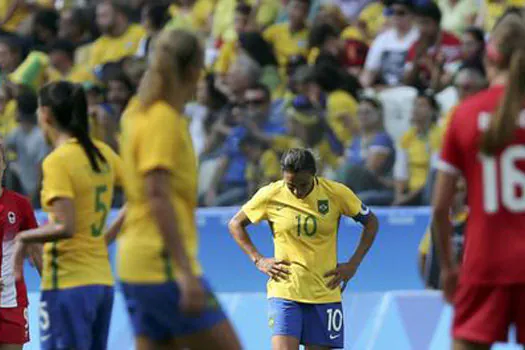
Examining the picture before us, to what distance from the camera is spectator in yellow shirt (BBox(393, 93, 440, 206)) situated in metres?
16.4

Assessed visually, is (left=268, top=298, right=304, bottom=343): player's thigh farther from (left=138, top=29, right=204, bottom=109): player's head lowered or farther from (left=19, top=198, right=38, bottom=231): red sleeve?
(left=138, top=29, right=204, bottom=109): player's head lowered

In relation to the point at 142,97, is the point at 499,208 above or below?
below

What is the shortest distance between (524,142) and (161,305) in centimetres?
185

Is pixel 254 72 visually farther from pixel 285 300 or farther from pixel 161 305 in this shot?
pixel 161 305

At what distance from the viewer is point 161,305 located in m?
7.89

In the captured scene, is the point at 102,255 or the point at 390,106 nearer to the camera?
the point at 102,255

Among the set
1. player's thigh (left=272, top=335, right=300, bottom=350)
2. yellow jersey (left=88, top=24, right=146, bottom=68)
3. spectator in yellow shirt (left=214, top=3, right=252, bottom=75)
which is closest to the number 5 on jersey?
player's thigh (left=272, top=335, right=300, bottom=350)

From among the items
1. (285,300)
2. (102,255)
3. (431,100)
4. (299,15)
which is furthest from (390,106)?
(102,255)

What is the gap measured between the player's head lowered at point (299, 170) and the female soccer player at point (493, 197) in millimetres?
3823

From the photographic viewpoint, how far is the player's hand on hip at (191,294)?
753 centimetres

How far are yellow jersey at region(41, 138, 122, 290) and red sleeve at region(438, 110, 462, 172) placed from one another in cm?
226

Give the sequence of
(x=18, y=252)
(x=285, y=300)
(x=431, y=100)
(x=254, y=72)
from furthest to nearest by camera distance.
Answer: (x=254, y=72), (x=431, y=100), (x=285, y=300), (x=18, y=252)

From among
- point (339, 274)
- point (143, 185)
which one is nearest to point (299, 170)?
point (339, 274)

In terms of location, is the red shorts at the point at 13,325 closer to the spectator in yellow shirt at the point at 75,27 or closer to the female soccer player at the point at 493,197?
the female soccer player at the point at 493,197
